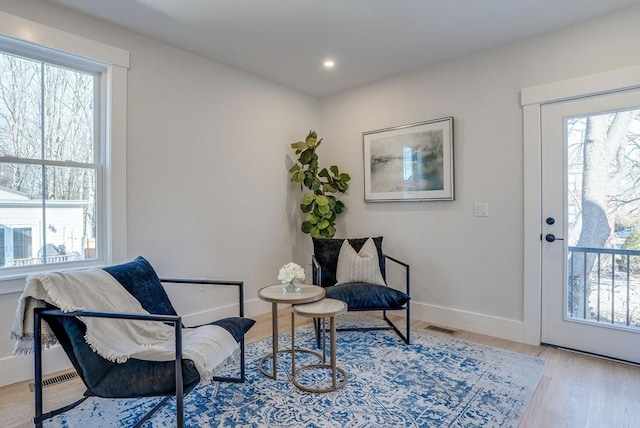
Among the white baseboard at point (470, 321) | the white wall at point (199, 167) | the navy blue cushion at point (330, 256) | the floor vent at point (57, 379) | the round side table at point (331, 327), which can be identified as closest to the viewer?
the round side table at point (331, 327)

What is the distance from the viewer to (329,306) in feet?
7.79

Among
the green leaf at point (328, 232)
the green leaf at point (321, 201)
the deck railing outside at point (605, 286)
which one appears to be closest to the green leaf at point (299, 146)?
the green leaf at point (321, 201)

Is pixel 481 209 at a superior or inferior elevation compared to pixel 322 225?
superior

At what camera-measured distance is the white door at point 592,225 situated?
253 cm

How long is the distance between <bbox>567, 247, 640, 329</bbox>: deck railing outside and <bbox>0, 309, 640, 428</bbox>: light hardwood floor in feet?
1.10

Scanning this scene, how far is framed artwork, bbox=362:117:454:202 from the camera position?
3390 mm

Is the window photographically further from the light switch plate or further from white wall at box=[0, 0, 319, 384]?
the light switch plate

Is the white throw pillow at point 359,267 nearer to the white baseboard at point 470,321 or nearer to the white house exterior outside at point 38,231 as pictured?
the white baseboard at point 470,321

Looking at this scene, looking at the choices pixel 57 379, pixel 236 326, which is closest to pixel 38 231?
pixel 57 379

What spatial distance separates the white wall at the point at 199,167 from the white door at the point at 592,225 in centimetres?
260

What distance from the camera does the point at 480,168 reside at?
320cm

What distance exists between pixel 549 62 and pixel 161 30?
314cm

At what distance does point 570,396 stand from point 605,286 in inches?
40.0

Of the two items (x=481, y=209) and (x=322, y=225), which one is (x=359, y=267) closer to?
(x=322, y=225)
